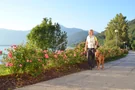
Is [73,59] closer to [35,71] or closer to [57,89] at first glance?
[35,71]

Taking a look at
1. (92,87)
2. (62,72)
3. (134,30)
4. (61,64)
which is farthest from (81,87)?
(134,30)

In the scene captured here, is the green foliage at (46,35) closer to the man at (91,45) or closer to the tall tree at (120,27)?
the tall tree at (120,27)

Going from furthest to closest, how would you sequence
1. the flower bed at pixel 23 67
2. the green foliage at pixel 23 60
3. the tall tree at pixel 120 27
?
the tall tree at pixel 120 27, the green foliage at pixel 23 60, the flower bed at pixel 23 67

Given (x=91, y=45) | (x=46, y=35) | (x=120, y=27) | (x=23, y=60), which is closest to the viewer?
(x=23, y=60)

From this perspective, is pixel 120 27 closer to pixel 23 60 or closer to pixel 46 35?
pixel 46 35

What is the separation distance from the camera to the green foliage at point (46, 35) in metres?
64.2

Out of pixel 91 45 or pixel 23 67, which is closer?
pixel 23 67

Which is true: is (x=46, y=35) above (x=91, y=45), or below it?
above

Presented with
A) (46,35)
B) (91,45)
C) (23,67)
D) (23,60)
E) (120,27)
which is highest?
(120,27)

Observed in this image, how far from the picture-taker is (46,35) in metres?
66.1

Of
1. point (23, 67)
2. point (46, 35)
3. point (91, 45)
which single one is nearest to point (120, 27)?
point (46, 35)

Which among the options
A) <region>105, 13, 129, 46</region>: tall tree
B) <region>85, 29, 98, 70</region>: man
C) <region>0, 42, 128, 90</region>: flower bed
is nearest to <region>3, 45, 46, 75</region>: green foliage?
<region>0, 42, 128, 90</region>: flower bed

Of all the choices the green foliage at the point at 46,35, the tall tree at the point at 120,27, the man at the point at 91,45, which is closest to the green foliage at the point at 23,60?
the man at the point at 91,45

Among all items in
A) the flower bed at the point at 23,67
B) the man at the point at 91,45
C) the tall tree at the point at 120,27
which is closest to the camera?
the flower bed at the point at 23,67
